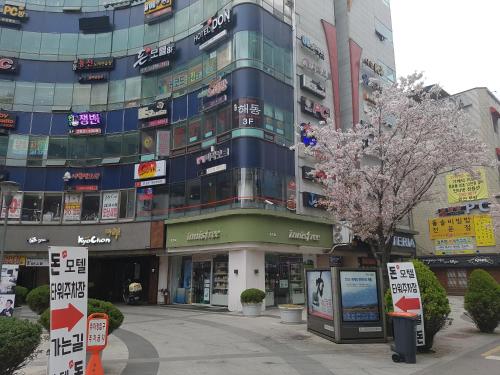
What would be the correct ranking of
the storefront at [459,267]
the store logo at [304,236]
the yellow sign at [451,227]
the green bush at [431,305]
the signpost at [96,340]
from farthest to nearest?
the yellow sign at [451,227], the storefront at [459,267], the store logo at [304,236], the green bush at [431,305], the signpost at [96,340]

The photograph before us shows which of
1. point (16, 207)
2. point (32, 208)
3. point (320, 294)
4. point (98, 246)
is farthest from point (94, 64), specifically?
point (320, 294)

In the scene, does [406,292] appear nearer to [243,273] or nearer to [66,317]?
[66,317]

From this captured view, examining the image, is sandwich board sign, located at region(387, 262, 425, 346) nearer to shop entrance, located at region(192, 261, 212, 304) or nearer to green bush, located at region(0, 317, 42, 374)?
green bush, located at region(0, 317, 42, 374)

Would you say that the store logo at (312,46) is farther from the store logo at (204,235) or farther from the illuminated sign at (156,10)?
the store logo at (204,235)

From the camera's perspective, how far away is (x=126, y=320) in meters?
18.6

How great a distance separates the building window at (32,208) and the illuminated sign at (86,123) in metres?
5.16

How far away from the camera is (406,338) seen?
10312 millimetres

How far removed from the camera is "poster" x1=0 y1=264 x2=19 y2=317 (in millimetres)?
14656

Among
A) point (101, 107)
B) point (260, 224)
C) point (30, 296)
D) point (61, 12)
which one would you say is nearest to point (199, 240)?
point (260, 224)

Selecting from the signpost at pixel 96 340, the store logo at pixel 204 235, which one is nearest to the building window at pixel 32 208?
the store logo at pixel 204 235

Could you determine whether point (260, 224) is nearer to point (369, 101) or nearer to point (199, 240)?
point (199, 240)

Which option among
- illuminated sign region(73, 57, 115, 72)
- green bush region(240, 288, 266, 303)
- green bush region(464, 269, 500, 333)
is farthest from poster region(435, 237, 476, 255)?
illuminated sign region(73, 57, 115, 72)

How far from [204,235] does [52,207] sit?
1235 centimetres

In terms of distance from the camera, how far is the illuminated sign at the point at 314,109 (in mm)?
27547
